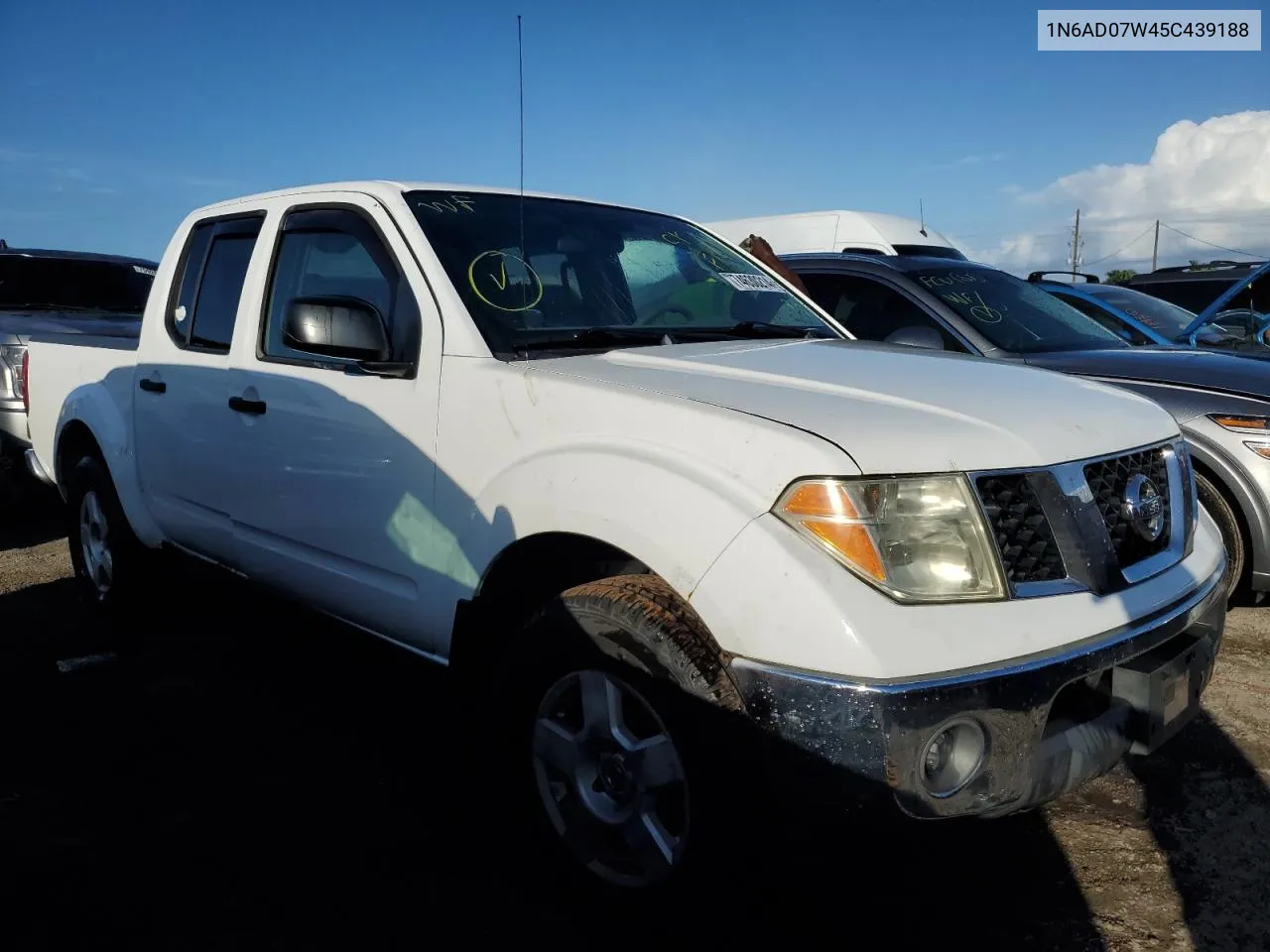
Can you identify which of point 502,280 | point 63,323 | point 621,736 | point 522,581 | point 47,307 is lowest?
point 621,736

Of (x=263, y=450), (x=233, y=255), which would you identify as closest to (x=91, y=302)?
(x=233, y=255)

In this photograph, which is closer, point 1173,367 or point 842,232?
point 1173,367

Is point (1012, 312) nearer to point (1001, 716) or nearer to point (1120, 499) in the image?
point (1120, 499)

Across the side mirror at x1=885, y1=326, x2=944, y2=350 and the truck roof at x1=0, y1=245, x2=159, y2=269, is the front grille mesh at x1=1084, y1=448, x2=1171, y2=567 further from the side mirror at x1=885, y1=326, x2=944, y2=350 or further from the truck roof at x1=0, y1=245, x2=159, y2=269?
the truck roof at x1=0, y1=245, x2=159, y2=269

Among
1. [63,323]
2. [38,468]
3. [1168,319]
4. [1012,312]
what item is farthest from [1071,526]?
[63,323]

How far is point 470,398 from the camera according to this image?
2.68 metres

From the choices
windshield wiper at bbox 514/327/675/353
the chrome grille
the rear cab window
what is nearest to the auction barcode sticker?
windshield wiper at bbox 514/327/675/353

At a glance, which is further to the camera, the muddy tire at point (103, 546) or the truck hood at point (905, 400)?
the muddy tire at point (103, 546)

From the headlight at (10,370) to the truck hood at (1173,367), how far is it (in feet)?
20.7

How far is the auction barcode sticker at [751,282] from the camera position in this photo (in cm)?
364

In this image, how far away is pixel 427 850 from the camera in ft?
9.30

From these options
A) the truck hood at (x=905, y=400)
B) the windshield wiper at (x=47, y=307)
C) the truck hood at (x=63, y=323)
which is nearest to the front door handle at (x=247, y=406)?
the truck hood at (x=905, y=400)

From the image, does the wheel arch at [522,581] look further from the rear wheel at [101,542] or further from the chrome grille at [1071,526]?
the rear wheel at [101,542]

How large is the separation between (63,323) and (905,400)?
24.4 ft
